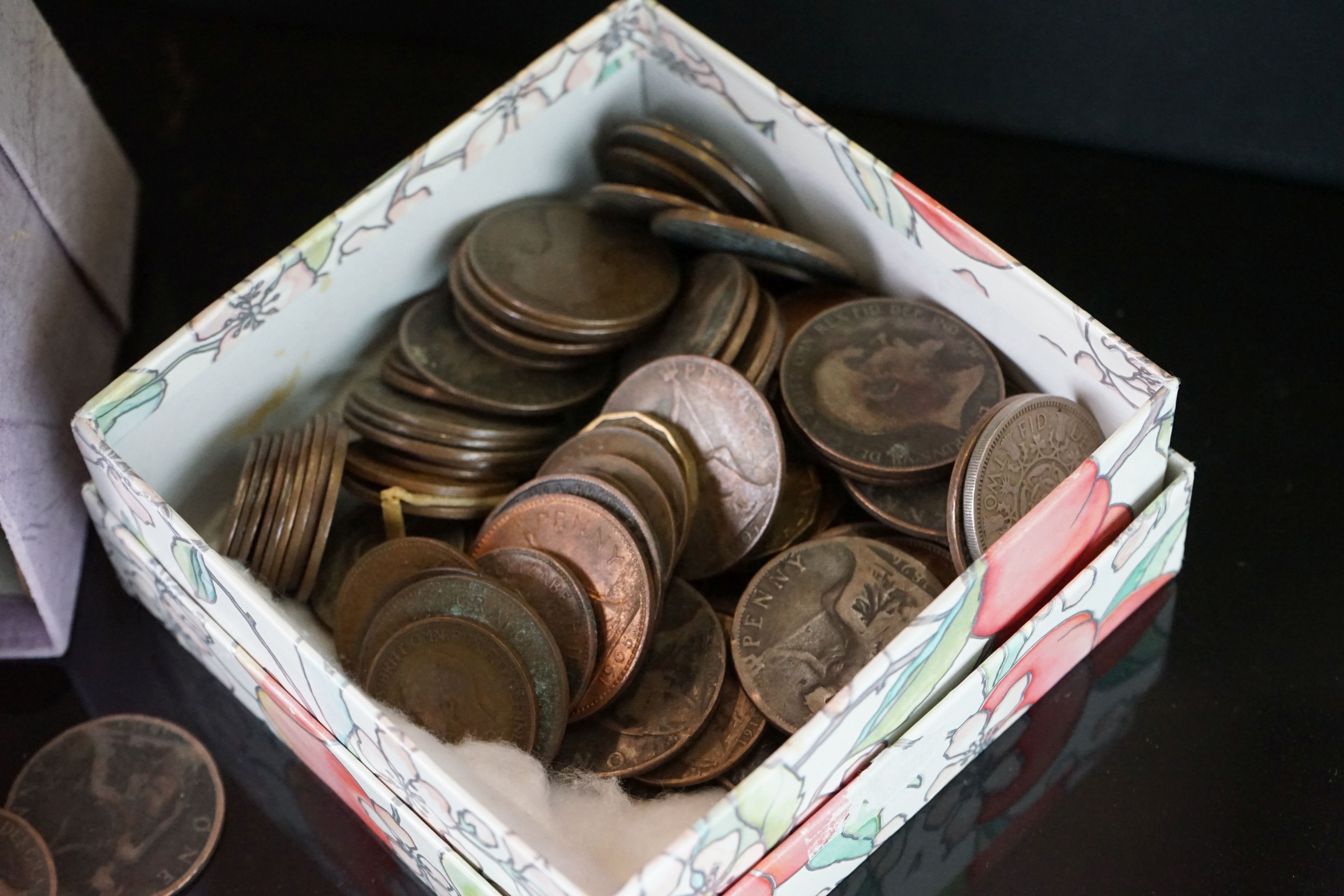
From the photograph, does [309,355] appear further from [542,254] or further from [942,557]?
[942,557]

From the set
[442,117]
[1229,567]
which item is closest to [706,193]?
[442,117]

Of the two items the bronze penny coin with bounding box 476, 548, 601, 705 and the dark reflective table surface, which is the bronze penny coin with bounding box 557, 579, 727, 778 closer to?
the bronze penny coin with bounding box 476, 548, 601, 705

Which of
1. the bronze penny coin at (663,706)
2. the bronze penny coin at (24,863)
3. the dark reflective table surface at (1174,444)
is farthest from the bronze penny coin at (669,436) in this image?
the bronze penny coin at (24,863)

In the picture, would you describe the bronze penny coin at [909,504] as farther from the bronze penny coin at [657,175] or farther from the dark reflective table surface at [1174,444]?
the bronze penny coin at [657,175]

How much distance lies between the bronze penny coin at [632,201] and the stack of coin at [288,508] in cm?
37

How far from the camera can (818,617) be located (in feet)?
4.46

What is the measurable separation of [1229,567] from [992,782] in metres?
0.34

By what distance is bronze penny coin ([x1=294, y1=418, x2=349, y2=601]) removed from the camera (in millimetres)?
1414

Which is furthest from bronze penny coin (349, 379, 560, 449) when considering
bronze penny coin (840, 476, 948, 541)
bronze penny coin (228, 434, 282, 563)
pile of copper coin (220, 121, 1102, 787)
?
bronze penny coin (840, 476, 948, 541)

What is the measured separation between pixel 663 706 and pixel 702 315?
39 cm

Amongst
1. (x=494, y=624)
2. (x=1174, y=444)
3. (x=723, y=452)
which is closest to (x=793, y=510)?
(x=723, y=452)

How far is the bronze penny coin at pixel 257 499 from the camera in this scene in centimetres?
140

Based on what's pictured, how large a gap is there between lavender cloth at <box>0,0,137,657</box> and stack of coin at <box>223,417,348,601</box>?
0.21 metres

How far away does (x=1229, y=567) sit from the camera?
152 centimetres
